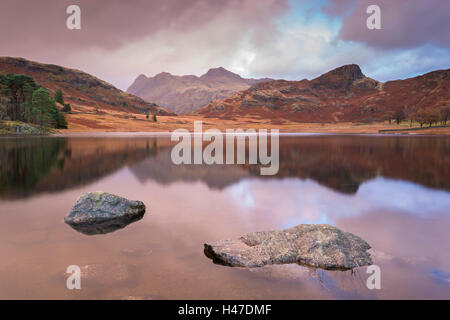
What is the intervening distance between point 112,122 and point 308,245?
150m

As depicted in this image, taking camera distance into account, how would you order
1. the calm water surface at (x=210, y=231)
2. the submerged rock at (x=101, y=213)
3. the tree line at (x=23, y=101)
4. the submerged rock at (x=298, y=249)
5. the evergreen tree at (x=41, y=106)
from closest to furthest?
the calm water surface at (x=210, y=231) → the submerged rock at (x=298, y=249) → the submerged rock at (x=101, y=213) → the tree line at (x=23, y=101) → the evergreen tree at (x=41, y=106)

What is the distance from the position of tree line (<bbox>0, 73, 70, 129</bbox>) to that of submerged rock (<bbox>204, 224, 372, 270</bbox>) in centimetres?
11139

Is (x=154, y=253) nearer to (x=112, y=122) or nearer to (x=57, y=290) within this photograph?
(x=57, y=290)

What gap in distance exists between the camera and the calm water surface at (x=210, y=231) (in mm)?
6863

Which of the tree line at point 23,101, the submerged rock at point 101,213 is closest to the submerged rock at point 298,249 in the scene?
the submerged rock at point 101,213

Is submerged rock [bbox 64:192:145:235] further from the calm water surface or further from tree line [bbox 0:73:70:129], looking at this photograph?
tree line [bbox 0:73:70:129]

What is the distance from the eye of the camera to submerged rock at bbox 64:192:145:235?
11.2 m

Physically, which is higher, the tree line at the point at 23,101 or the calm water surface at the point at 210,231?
the tree line at the point at 23,101

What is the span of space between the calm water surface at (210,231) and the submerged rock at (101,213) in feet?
→ 1.68

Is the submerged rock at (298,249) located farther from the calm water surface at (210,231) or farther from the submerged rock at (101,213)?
the submerged rock at (101,213)

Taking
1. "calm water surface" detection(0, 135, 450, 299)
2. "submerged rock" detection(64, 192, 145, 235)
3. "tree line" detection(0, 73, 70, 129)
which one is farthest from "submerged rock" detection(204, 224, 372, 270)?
"tree line" detection(0, 73, 70, 129)

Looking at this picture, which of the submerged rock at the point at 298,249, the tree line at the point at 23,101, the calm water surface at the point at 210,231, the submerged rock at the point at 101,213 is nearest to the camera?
the calm water surface at the point at 210,231

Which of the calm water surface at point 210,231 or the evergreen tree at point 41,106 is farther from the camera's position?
the evergreen tree at point 41,106
